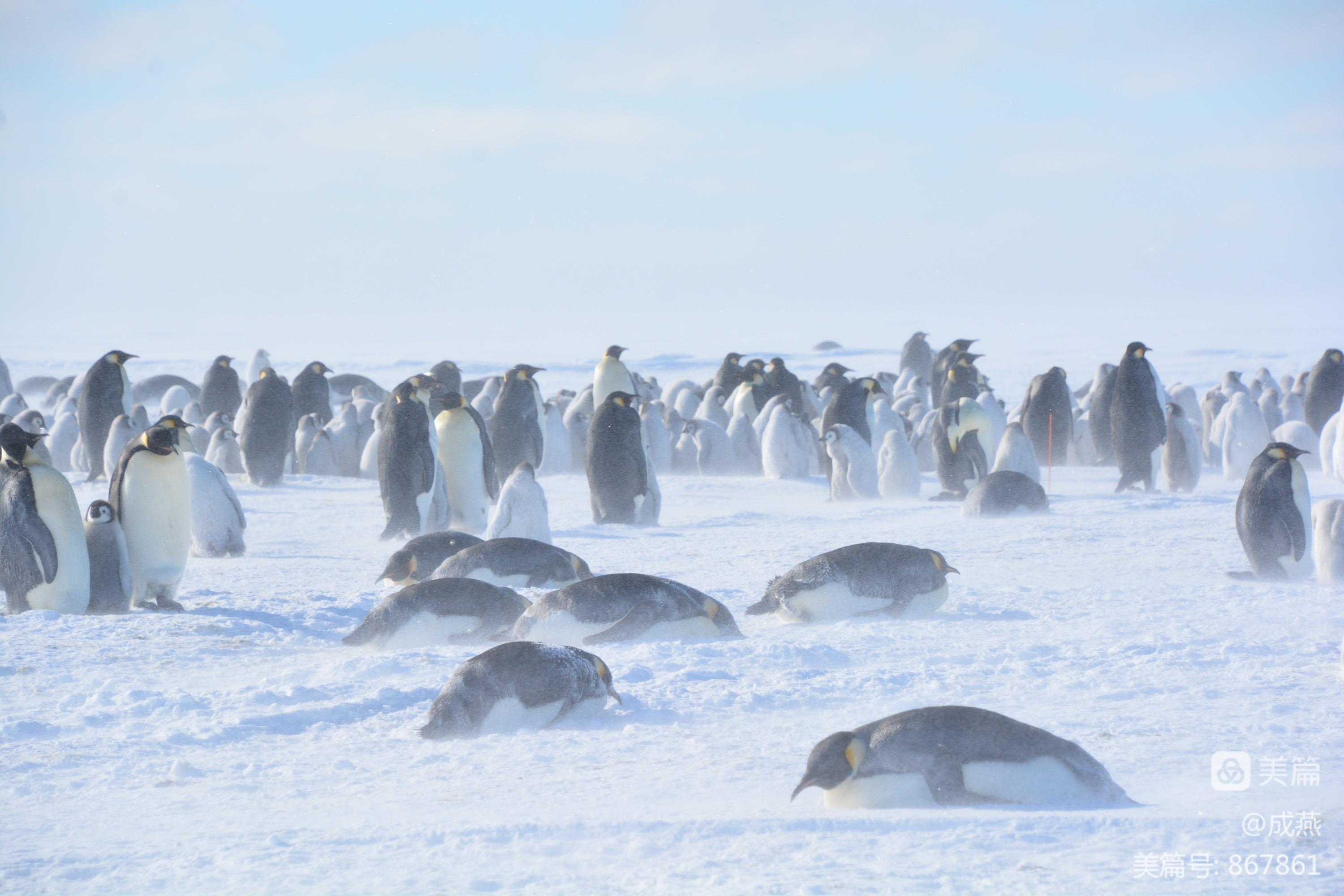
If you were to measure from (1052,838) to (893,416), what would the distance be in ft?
35.1

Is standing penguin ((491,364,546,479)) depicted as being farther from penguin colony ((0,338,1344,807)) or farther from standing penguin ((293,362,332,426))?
standing penguin ((293,362,332,426))

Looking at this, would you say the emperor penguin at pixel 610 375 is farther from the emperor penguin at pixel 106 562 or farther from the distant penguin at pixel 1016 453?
the emperor penguin at pixel 106 562

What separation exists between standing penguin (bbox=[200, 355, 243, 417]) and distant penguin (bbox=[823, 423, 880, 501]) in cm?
880

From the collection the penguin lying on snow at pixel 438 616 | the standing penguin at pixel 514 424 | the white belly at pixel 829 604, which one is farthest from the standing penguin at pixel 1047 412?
the penguin lying on snow at pixel 438 616

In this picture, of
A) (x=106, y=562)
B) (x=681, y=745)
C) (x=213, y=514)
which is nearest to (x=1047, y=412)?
(x=213, y=514)

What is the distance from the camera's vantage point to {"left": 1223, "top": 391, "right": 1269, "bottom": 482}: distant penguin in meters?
11.5

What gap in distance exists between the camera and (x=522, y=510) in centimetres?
710

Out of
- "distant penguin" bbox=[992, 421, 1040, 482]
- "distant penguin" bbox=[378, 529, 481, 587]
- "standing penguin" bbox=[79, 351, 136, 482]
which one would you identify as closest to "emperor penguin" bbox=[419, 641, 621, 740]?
"distant penguin" bbox=[378, 529, 481, 587]

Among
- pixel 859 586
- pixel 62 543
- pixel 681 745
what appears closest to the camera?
pixel 681 745

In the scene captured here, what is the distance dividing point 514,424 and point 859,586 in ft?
22.9

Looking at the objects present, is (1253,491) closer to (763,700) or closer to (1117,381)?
(763,700)

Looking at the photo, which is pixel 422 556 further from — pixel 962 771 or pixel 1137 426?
pixel 1137 426

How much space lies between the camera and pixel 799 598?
519 centimetres

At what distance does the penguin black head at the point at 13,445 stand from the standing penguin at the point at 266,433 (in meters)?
6.18
